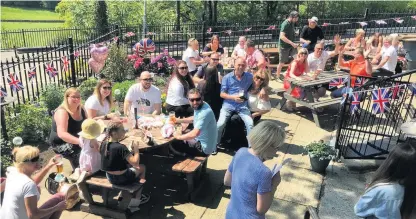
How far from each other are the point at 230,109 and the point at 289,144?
1246 mm

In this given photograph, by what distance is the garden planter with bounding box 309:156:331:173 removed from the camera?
536cm

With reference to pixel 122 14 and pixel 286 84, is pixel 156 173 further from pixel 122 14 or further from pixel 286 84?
pixel 122 14

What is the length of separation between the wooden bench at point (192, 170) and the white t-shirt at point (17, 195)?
1.76m

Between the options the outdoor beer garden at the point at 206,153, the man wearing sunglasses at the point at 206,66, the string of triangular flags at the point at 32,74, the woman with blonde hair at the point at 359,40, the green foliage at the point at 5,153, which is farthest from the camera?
the woman with blonde hair at the point at 359,40

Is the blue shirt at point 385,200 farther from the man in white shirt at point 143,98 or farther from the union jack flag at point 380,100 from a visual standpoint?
the man in white shirt at point 143,98

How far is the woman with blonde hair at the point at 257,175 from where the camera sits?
2.65 m

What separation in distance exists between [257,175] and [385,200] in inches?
37.2

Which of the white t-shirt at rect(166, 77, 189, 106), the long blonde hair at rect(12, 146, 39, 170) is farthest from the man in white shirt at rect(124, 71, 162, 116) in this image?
the long blonde hair at rect(12, 146, 39, 170)

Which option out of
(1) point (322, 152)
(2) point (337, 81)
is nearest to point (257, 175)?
(1) point (322, 152)

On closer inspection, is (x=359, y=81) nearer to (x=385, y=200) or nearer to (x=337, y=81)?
(x=337, y=81)

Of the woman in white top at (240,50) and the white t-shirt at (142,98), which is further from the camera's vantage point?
the woman in white top at (240,50)

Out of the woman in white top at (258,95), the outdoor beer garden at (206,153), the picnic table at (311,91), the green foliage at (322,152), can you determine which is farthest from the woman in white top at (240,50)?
the green foliage at (322,152)

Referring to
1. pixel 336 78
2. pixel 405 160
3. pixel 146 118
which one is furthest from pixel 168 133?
pixel 336 78

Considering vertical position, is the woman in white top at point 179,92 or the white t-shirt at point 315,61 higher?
the white t-shirt at point 315,61
